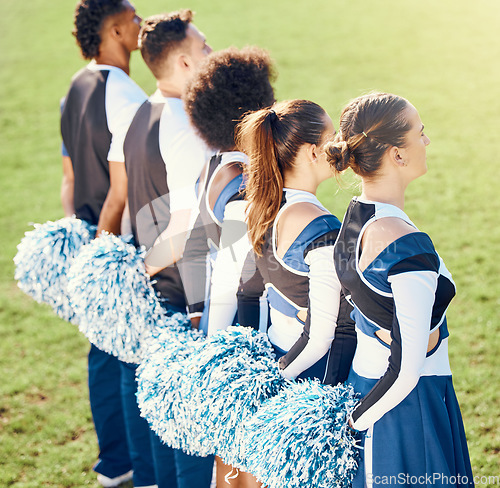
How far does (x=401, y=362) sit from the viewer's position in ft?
5.23

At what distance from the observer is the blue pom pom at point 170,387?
210cm

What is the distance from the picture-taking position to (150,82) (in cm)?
1055

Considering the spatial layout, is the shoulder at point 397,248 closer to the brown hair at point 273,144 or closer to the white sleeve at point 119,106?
the brown hair at point 273,144

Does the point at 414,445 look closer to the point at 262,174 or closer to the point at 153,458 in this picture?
the point at 262,174

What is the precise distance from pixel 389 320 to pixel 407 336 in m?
0.10

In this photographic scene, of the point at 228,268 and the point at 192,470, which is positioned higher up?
the point at 228,268

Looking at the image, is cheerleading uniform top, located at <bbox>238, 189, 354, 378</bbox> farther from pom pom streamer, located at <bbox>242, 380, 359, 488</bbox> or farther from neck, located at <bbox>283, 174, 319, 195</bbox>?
pom pom streamer, located at <bbox>242, 380, 359, 488</bbox>

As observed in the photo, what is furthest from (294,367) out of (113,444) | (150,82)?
(150,82)

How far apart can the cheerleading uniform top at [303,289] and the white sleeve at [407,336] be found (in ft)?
0.83

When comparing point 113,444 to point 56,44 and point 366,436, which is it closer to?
point 366,436

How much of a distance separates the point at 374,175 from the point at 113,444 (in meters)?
2.16

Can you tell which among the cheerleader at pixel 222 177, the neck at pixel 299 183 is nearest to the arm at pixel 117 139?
the cheerleader at pixel 222 177

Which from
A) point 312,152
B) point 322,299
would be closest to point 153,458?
point 322,299

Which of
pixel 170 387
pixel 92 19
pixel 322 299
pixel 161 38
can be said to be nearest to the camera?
pixel 322 299
